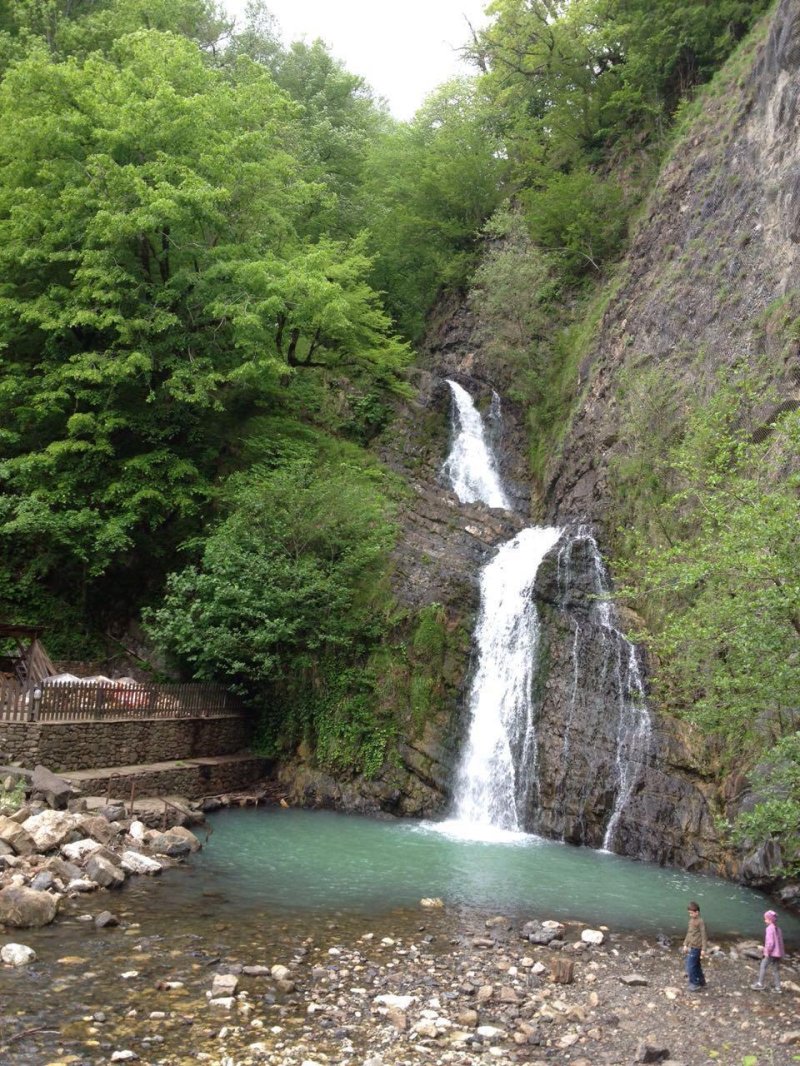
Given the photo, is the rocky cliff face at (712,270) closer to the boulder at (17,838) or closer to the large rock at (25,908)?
the boulder at (17,838)

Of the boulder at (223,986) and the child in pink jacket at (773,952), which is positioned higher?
the child in pink jacket at (773,952)

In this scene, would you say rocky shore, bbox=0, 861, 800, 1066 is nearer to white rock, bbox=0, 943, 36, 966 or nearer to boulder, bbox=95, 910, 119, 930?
boulder, bbox=95, 910, 119, 930

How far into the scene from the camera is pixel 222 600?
19781mm

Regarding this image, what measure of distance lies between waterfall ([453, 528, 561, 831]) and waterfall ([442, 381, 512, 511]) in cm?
608

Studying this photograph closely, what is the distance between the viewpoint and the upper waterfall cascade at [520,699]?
17.0 meters

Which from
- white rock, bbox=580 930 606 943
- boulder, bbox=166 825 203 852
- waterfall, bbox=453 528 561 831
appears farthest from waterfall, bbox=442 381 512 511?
white rock, bbox=580 930 606 943

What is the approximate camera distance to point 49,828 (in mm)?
12445

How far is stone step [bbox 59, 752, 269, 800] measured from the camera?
16.0m

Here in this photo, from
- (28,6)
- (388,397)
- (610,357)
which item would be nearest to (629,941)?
(610,357)

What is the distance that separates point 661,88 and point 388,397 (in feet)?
45.0

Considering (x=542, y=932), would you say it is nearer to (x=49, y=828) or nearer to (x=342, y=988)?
(x=342, y=988)

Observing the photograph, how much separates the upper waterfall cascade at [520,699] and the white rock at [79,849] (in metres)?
7.67

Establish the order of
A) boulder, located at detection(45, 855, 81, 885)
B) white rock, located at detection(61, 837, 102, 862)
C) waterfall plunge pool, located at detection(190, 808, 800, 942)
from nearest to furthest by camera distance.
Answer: boulder, located at detection(45, 855, 81, 885) → waterfall plunge pool, located at detection(190, 808, 800, 942) → white rock, located at detection(61, 837, 102, 862)

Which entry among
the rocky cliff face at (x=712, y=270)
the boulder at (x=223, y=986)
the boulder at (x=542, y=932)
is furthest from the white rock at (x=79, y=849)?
the rocky cliff face at (x=712, y=270)
